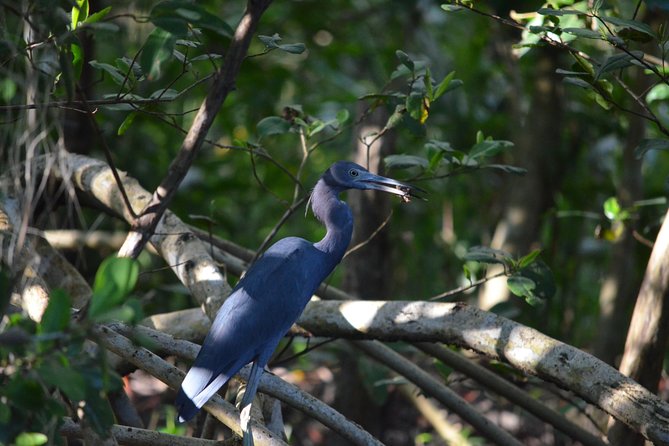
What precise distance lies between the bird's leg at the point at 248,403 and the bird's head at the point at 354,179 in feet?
2.35

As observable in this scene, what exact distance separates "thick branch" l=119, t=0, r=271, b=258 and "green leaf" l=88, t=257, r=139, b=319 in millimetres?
519

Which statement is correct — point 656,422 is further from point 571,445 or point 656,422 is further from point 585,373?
point 571,445

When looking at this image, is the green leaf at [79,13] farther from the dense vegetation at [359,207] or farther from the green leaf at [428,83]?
the green leaf at [428,83]

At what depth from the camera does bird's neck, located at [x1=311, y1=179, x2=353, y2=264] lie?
2807mm

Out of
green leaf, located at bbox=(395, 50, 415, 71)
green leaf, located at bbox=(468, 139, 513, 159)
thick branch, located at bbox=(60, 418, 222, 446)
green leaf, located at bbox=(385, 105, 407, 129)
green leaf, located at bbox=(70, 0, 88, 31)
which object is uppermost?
green leaf, located at bbox=(70, 0, 88, 31)

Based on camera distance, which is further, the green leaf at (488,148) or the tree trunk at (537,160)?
the tree trunk at (537,160)

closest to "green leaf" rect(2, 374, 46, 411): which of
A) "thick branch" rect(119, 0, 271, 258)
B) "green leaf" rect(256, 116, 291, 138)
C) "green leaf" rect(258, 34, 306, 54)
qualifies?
"thick branch" rect(119, 0, 271, 258)

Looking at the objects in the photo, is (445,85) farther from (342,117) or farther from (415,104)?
(342,117)

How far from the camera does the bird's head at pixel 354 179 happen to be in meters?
2.77

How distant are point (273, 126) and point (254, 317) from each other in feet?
2.19

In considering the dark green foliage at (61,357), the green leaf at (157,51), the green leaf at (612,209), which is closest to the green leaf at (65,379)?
the dark green foliage at (61,357)

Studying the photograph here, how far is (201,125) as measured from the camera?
5.85 feet

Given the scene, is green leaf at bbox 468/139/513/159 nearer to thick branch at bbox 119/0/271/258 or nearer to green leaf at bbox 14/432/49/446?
thick branch at bbox 119/0/271/258

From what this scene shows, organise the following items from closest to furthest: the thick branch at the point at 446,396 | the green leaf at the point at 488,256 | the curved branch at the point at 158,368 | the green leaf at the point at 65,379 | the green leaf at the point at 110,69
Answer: the green leaf at the point at 65,379 → the curved branch at the point at 158,368 → the green leaf at the point at 110,69 → the green leaf at the point at 488,256 → the thick branch at the point at 446,396
